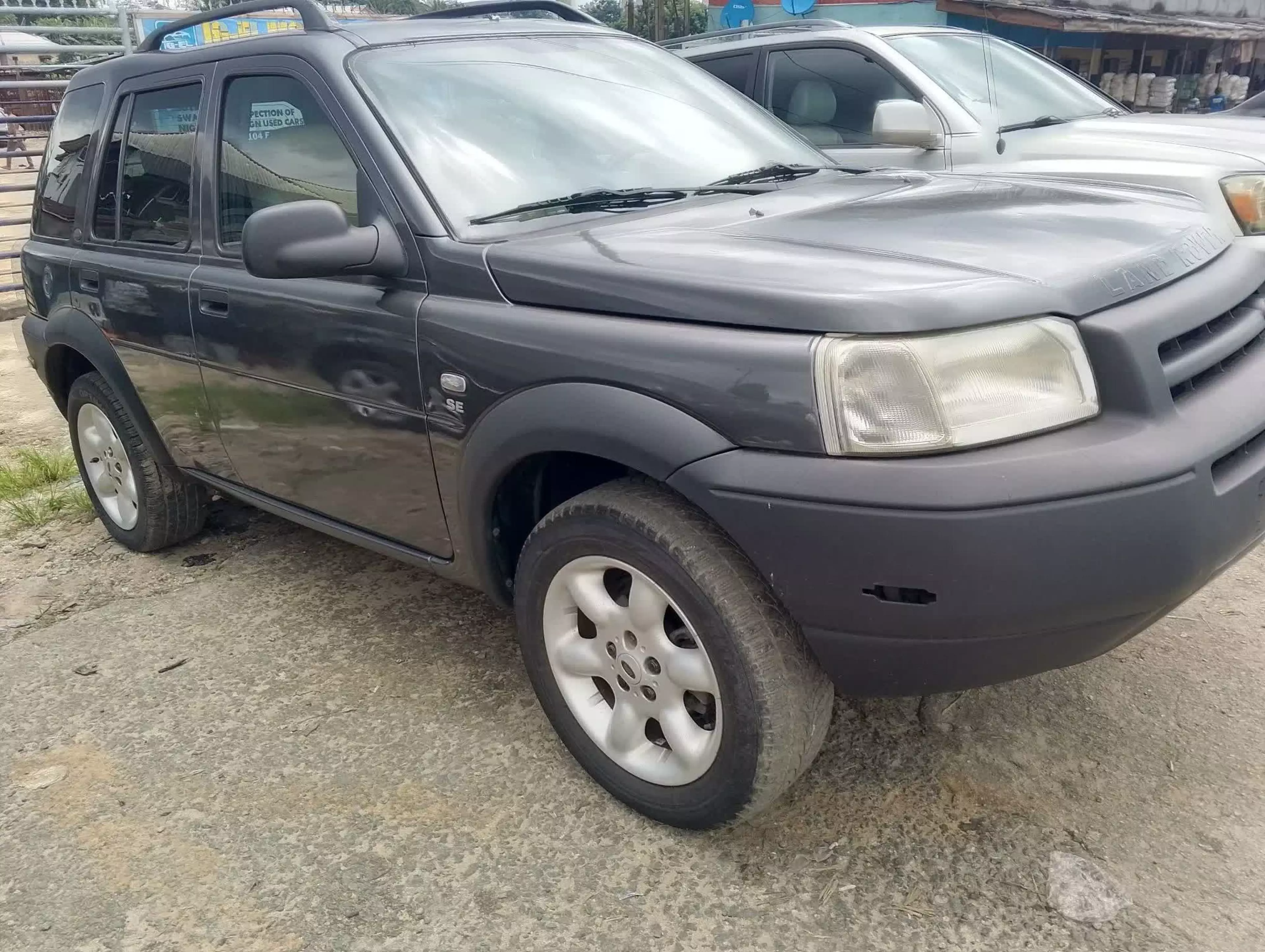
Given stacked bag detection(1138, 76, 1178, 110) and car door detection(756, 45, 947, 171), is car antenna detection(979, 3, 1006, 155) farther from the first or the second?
stacked bag detection(1138, 76, 1178, 110)

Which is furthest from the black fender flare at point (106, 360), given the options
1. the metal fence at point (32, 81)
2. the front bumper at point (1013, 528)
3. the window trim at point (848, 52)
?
the metal fence at point (32, 81)

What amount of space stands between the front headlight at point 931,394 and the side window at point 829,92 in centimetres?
389

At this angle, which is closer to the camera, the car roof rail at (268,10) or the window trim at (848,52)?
the car roof rail at (268,10)

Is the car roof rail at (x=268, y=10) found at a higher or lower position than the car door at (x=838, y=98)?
higher

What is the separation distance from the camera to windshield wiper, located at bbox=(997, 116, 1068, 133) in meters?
5.28

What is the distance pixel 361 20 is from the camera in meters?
3.10

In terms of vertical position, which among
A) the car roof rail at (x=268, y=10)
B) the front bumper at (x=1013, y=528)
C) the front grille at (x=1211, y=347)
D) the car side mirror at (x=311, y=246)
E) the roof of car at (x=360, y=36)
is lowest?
the front bumper at (x=1013, y=528)

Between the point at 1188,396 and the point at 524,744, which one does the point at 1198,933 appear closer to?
the point at 1188,396

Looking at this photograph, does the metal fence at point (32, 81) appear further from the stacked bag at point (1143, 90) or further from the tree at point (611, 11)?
the stacked bag at point (1143, 90)

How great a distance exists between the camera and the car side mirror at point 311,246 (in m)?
2.36

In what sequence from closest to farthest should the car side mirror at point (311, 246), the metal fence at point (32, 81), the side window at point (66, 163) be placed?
1. the car side mirror at point (311, 246)
2. the side window at point (66, 163)
3. the metal fence at point (32, 81)

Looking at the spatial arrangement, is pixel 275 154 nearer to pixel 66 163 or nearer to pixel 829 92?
pixel 66 163

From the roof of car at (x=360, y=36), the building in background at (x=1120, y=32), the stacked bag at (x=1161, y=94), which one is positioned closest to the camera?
the roof of car at (x=360, y=36)

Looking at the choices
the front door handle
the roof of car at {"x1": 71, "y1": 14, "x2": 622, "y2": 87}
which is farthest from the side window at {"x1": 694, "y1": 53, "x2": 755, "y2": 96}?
the front door handle
